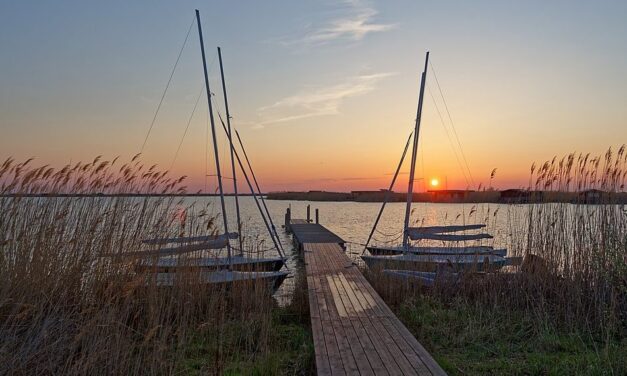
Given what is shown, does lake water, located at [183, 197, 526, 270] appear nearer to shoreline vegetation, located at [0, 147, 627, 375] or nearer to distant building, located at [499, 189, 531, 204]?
distant building, located at [499, 189, 531, 204]

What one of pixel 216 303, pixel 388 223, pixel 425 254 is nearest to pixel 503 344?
pixel 216 303

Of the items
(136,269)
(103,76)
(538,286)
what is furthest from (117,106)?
(538,286)

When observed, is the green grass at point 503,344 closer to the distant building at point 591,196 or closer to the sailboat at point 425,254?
the sailboat at point 425,254

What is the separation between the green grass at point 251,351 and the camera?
14.8 feet

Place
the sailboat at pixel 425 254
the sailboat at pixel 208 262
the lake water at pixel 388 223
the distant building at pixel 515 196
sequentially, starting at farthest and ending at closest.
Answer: the lake water at pixel 388 223
the sailboat at pixel 425 254
the distant building at pixel 515 196
the sailboat at pixel 208 262

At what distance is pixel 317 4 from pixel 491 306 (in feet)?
23.7

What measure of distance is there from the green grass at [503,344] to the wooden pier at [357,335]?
618mm

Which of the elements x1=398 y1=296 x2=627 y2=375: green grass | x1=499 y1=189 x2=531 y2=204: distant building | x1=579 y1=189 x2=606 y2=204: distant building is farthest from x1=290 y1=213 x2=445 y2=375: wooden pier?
x1=579 y1=189 x2=606 y2=204: distant building

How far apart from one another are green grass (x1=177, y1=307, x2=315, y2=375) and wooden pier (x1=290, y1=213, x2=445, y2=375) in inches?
15.8

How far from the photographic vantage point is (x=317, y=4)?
10109 millimetres

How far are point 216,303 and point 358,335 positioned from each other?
6.60ft

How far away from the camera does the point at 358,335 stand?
4.67 meters

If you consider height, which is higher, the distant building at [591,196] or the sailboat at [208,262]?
the distant building at [591,196]

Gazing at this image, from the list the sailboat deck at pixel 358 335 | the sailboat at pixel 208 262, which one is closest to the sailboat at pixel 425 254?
the sailboat deck at pixel 358 335
